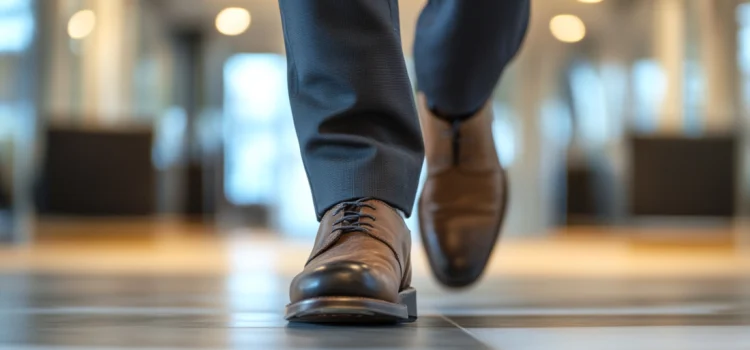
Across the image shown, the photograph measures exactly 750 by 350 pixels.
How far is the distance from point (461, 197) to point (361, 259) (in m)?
0.46

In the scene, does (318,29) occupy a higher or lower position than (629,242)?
higher

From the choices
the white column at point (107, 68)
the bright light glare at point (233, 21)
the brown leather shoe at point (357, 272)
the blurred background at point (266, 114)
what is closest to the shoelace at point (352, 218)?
the brown leather shoe at point (357, 272)

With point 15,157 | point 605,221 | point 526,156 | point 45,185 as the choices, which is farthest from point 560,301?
point 605,221

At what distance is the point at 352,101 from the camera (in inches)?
32.9

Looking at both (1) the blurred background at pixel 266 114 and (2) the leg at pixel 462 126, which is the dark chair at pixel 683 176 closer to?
(1) the blurred background at pixel 266 114

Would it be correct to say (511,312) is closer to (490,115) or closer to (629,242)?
(490,115)

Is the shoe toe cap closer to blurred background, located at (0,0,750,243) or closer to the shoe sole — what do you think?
the shoe sole

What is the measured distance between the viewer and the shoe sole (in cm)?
70

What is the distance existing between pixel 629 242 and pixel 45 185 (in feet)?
12.9

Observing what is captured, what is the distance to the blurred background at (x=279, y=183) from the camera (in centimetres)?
84

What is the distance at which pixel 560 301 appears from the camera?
3.74ft

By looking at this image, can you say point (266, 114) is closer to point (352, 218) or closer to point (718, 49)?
point (718, 49)

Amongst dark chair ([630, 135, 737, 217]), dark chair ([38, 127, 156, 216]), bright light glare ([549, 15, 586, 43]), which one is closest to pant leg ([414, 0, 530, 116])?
dark chair ([38, 127, 156, 216])

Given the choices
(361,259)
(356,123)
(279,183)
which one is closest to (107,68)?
(279,183)
